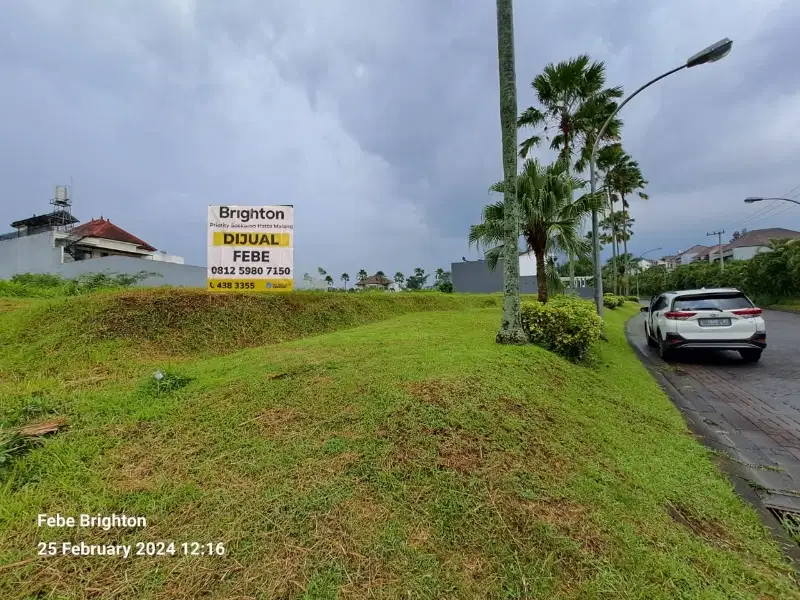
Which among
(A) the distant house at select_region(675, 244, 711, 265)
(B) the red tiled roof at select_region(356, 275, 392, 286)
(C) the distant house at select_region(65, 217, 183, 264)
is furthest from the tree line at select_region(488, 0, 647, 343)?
(A) the distant house at select_region(675, 244, 711, 265)

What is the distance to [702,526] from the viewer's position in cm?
240

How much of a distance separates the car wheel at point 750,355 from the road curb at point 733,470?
2.91 meters

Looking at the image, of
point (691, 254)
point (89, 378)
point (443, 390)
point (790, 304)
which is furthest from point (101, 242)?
point (691, 254)

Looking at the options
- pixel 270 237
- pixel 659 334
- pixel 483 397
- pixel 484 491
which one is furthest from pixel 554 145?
pixel 484 491

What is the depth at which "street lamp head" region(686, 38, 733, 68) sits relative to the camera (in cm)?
719

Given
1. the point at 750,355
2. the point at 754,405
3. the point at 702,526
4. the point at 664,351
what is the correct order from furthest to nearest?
the point at 664,351, the point at 750,355, the point at 754,405, the point at 702,526

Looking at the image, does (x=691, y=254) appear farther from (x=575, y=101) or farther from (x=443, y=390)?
(x=443, y=390)

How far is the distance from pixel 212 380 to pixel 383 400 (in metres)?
2.02

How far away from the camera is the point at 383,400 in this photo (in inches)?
131

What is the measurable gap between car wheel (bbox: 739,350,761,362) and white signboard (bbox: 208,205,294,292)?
9.64 metres

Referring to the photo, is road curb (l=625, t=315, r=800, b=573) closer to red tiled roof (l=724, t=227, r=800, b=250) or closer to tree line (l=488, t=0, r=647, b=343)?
tree line (l=488, t=0, r=647, b=343)

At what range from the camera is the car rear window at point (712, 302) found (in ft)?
24.8

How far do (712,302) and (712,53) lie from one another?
4826 millimetres

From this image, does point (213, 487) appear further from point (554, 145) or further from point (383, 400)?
point (554, 145)
